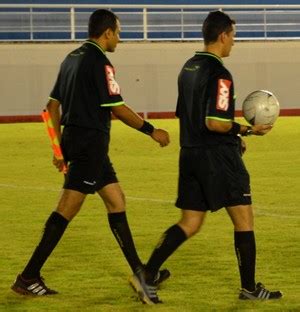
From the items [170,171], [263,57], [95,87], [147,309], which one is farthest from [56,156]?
[263,57]

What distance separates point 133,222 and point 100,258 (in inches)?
93.3

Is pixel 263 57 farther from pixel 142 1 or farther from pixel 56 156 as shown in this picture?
pixel 56 156

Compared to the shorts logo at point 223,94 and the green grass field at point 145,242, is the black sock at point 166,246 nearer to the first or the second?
the green grass field at point 145,242

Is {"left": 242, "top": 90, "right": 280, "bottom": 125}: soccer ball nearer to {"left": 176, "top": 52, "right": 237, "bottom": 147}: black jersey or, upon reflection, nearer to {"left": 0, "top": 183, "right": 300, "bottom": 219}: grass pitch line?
{"left": 176, "top": 52, "right": 237, "bottom": 147}: black jersey

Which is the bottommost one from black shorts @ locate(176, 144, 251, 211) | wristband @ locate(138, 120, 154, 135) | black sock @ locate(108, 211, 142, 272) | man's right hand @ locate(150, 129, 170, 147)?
black sock @ locate(108, 211, 142, 272)

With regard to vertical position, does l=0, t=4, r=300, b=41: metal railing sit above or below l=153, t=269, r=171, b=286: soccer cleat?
below

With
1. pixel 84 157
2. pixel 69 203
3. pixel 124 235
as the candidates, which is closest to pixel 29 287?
pixel 69 203

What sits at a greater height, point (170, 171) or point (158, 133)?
point (158, 133)

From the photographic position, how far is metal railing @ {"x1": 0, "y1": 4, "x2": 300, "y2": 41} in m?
33.1

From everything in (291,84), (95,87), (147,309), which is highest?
(95,87)

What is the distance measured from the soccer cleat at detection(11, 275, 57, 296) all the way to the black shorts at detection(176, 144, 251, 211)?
1.21 metres

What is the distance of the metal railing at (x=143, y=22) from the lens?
33.1 m

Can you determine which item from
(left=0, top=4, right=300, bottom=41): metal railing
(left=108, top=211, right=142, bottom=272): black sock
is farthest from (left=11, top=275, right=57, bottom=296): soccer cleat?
(left=0, top=4, right=300, bottom=41): metal railing

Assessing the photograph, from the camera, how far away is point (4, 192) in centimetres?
1504
